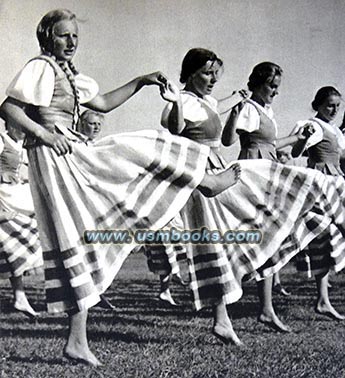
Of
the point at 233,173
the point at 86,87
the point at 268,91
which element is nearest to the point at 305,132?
the point at 268,91

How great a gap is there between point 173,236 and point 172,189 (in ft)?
0.77

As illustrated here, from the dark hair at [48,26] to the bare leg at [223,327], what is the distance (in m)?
1.13

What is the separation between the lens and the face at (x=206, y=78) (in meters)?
2.60

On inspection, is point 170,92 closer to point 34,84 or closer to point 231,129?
point 231,129

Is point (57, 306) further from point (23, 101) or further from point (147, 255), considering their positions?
point (23, 101)

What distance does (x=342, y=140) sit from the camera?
3.04 m

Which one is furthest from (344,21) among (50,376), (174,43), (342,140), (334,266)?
(50,376)

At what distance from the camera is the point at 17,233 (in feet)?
7.64

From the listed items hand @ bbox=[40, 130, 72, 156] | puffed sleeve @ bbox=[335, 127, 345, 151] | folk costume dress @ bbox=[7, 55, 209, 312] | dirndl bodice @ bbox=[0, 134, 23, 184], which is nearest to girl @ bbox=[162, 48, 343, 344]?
folk costume dress @ bbox=[7, 55, 209, 312]

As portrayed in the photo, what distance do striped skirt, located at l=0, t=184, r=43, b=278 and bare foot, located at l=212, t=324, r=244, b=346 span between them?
0.71 meters

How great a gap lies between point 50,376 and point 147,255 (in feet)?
1.83

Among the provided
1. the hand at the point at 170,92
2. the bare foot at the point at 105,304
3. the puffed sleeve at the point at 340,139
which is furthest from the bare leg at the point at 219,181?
the puffed sleeve at the point at 340,139

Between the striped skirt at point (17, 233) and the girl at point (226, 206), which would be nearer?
the striped skirt at point (17, 233)

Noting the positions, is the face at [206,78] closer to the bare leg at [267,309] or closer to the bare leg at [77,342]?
the bare leg at [267,309]
